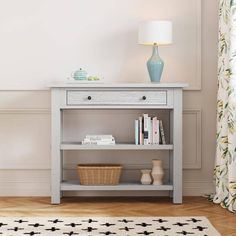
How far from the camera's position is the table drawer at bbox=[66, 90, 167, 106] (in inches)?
170

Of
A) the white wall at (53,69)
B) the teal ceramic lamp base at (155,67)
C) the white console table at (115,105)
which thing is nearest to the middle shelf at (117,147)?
the white console table at (115,105)

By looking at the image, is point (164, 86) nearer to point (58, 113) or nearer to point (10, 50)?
point (58, 113)

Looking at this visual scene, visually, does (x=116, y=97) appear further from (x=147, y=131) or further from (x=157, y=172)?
(x=157, y=172)

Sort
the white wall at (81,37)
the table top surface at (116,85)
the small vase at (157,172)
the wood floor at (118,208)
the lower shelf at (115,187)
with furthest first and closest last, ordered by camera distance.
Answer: the white wall at (81,37) → the small vase at (157,172) → the lower shelf at (115,187) → the table top surface at (116,85) → the wood floor at (118,208)

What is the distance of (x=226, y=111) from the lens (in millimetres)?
4219

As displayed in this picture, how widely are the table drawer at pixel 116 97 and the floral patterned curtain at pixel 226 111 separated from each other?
0.44 meters

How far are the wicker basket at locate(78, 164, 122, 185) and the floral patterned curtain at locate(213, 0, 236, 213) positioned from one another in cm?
77

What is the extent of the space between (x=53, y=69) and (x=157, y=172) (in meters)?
1.18

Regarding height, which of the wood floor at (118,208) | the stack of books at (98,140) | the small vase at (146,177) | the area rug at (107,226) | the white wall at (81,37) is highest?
the white wall at (81,37)

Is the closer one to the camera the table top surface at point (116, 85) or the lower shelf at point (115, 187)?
the table top surface at point (116, 85)

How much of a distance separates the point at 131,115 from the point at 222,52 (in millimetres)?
901

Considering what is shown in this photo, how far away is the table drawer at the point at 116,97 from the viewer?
14.1ft

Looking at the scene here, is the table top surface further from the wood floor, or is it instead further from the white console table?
the wood floor

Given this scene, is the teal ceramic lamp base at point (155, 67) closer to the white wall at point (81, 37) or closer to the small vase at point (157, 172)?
the white wall at point (81, 37)
